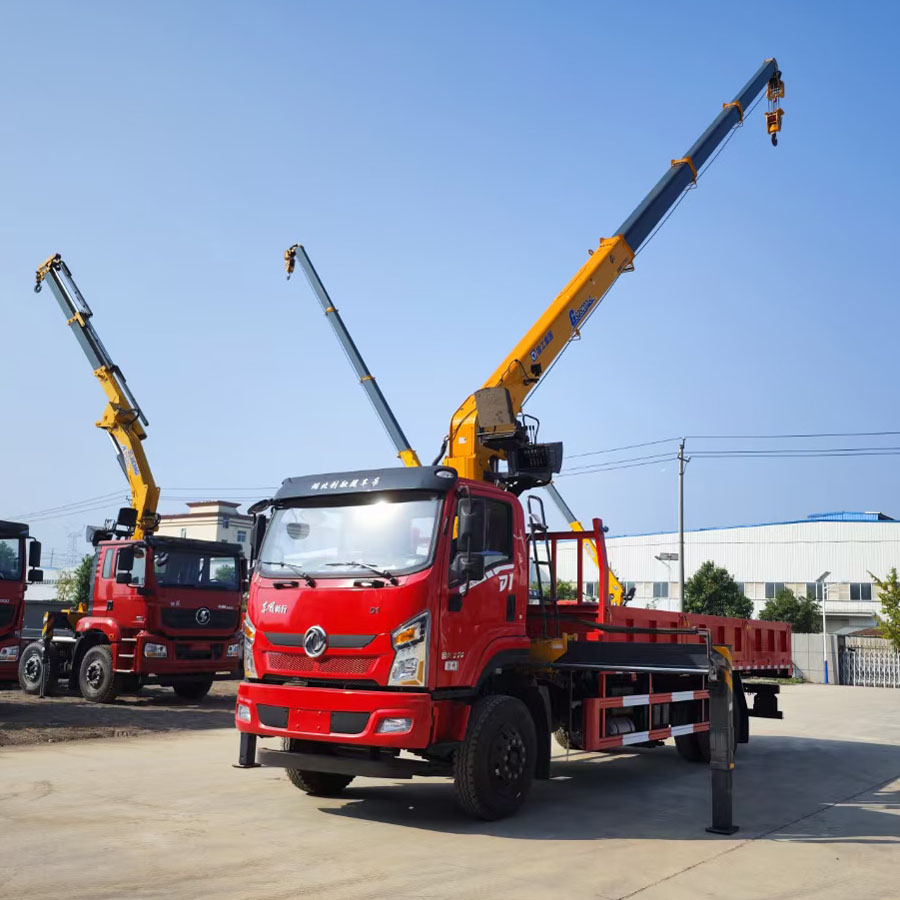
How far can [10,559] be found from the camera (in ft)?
45.7

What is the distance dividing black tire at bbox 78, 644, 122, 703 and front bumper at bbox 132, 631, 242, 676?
0.31 m

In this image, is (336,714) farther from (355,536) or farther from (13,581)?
(13,581)

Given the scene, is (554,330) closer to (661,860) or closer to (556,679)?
(556,679)

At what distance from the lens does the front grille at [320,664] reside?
7.11 meters

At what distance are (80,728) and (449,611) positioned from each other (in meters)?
7.99

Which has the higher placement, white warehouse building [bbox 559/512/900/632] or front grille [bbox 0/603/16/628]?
white warehouse building [bbox 559/512/900/632]

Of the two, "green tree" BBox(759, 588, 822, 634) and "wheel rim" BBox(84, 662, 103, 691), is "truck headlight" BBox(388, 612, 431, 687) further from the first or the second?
"green tree" BBox(759, 588, 822, 634)

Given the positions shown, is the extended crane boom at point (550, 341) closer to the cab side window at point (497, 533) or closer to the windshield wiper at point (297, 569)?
the cab side window at point (497, 533)

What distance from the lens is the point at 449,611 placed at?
23.4ft

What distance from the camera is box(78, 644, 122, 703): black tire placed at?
1576 centimetres

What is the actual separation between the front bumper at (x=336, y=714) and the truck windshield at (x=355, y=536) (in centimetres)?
90

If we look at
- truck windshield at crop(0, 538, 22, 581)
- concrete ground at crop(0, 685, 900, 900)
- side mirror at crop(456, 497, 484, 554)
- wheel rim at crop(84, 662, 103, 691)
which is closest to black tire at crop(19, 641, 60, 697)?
wheel rim at crop(84, 662, 103, 691)

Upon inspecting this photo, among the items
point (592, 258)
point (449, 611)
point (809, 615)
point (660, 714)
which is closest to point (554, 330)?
point (592, 258)

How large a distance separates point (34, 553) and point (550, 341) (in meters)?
8.29
